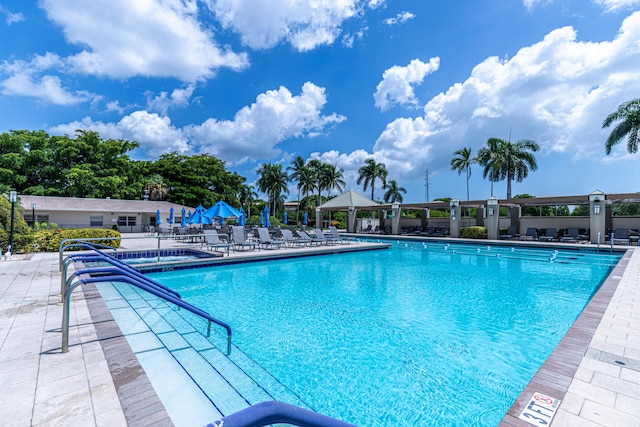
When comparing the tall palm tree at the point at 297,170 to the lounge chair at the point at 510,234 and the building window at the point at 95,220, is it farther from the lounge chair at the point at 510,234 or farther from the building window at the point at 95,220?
the lounge chair at the point at 510,234

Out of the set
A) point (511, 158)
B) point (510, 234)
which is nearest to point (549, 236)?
point (510, 234)

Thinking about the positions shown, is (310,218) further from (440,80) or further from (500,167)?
(440,80)

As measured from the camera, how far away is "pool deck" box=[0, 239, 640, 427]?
2.46 m

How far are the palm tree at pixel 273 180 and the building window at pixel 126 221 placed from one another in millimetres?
19692

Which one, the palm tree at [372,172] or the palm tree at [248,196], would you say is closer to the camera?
the palm tree at [372,172]

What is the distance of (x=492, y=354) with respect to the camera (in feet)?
16.1

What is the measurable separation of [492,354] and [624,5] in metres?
17.8

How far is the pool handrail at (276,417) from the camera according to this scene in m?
0.93

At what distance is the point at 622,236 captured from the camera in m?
18.1

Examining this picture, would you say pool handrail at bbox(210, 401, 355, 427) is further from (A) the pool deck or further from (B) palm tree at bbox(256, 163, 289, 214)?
(B) palm tree at bbox(256, 163, 289, 214)

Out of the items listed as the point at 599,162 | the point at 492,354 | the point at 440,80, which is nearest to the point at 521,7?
the point at 440,80

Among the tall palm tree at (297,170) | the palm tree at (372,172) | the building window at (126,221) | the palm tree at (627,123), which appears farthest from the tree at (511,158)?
the building window at (126,221)

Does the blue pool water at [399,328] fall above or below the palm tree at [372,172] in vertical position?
below

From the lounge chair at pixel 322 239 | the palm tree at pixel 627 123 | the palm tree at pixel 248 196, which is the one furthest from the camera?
the palm tree at pixel 248 196
